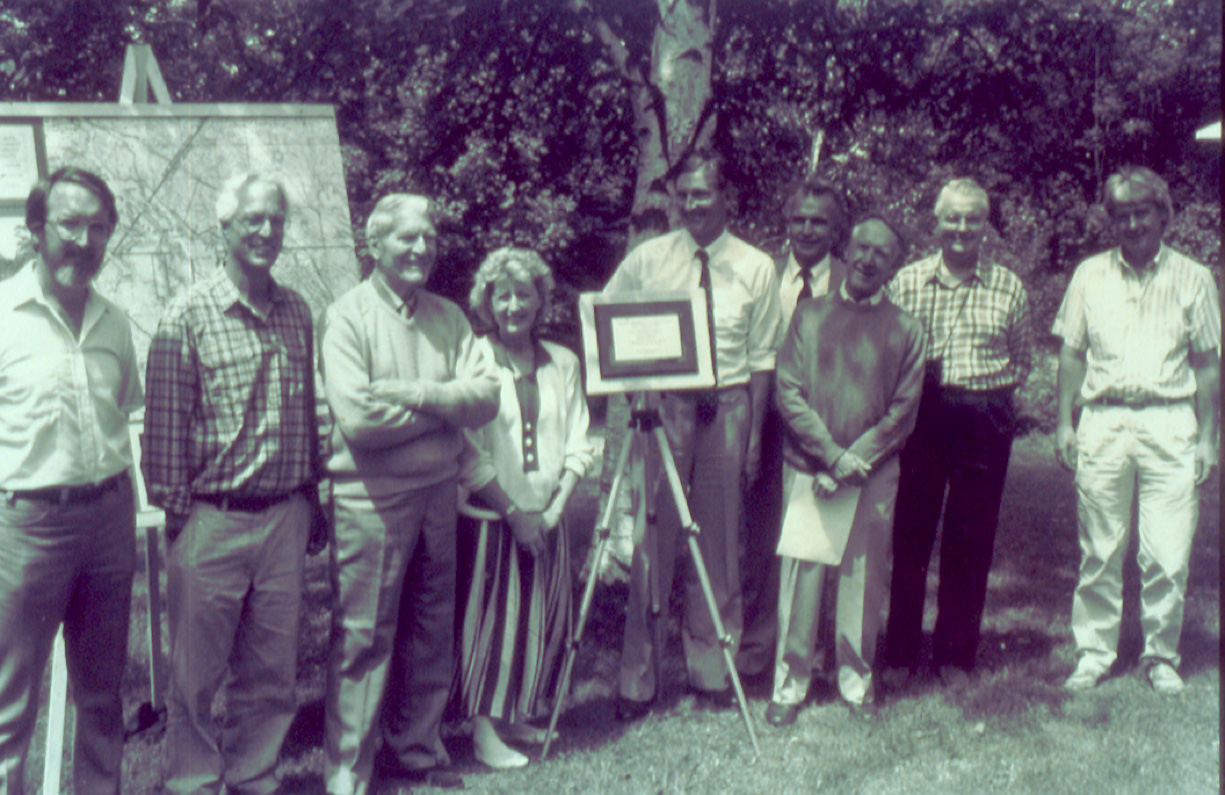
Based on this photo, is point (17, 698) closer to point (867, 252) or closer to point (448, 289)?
point (867, 252)

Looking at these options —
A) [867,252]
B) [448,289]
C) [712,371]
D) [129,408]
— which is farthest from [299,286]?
[448,289]

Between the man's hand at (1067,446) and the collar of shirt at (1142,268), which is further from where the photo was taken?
the man's hand at (1067,446)

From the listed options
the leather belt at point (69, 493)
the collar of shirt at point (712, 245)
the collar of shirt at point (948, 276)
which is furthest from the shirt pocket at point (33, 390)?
the collar of shirt at point (948, 276)

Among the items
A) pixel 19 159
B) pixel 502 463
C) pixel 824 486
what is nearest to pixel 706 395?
pixel 824 486

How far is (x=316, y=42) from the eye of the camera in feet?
25.3

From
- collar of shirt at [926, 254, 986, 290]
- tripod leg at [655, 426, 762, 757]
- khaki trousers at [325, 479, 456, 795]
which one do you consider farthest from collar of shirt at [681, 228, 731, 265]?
khaki trousers at [325, 479, 456, 795]

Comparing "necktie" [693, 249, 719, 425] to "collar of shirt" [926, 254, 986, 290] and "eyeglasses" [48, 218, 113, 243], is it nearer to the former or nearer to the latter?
"collar of shirt" [926, 254, 986, 290]

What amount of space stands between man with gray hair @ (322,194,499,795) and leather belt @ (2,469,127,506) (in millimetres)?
784

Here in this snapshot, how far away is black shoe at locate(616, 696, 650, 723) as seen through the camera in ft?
17.3

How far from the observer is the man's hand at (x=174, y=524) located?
3.94m

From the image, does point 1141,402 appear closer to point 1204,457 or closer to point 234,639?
point 1204,457

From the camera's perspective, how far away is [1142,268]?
5.37 m

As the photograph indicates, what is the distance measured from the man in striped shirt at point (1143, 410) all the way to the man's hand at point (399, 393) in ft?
10.3

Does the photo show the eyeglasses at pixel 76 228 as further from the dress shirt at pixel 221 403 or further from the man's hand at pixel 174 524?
the man's hand at pixel 174 524
